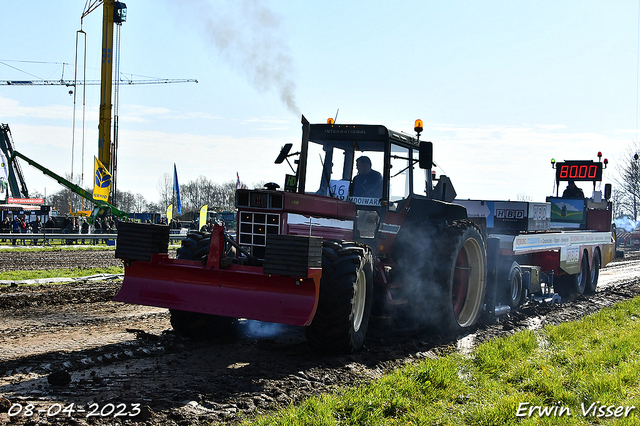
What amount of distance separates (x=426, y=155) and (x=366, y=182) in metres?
0.94

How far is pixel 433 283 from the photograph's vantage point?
8258mm

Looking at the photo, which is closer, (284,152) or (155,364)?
(155,364)

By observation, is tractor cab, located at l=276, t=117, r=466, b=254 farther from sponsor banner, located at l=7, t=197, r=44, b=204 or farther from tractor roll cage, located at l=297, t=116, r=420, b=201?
sponsor banner, located at l=7, t=197, r=44, b=204

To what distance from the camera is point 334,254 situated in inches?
259

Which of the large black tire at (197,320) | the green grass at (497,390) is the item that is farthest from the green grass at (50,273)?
the green grass at (497,390)

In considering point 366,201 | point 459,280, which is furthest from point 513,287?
point 366,201

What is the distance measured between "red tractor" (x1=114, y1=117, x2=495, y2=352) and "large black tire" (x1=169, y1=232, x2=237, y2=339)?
0.5 inches

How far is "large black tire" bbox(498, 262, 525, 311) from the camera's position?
1085 cm

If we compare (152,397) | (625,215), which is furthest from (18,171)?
(152,397)

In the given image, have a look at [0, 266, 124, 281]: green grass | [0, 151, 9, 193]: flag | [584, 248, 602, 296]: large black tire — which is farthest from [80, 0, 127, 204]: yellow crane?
[584, 248, 602, 296]: large black tire

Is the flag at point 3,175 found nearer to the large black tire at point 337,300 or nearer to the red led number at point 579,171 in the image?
the red led number at point 579,171

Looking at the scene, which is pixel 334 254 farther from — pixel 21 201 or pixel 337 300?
pixel 21 201

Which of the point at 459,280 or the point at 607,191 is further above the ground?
the point at 607,191

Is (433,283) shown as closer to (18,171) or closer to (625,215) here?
(625,215)
